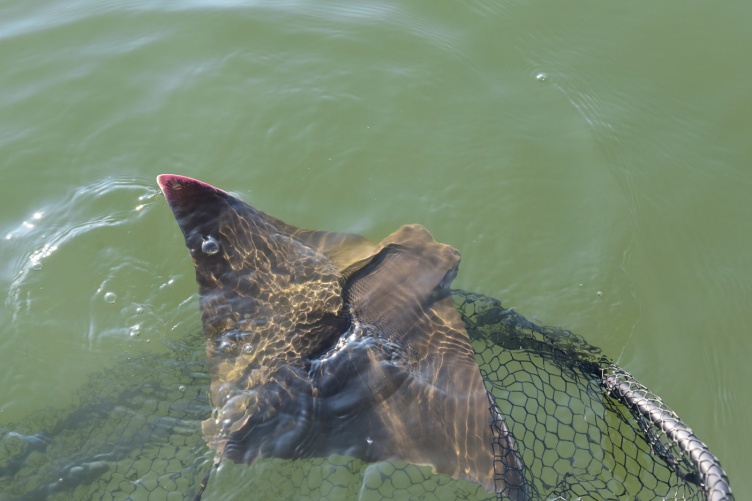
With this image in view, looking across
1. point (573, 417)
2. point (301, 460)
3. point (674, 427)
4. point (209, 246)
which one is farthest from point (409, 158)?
point (674, 427)

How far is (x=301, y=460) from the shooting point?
180 inches

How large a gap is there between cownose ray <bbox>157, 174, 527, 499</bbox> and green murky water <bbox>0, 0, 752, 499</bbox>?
0.82 metres

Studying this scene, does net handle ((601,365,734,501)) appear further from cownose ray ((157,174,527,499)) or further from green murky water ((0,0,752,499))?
green murky water ((0,0,752,499))

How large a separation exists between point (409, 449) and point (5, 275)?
389cm

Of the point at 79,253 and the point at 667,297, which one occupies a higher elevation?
the point at 667,297

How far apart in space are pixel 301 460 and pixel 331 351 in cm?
76

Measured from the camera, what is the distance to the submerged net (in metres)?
4.57

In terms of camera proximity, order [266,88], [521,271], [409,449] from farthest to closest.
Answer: [266,88]
[521,271]
[409,449]

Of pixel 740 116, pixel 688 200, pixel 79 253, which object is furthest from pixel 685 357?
pixel 79 253

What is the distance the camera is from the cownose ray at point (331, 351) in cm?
443

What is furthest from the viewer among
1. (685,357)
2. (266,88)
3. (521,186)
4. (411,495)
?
(266,88)

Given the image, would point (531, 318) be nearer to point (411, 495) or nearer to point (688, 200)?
point (411, 495)

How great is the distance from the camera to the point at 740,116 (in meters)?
7.39

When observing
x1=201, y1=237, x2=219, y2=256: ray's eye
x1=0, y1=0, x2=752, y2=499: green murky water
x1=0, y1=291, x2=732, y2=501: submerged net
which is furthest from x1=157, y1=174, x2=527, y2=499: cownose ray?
x1=0, y1=0, x2=752, y2=499: green murky water
